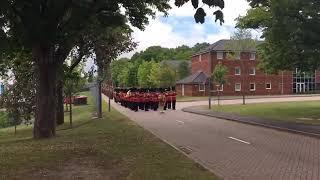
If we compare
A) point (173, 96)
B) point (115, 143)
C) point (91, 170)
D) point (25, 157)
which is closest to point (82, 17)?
point (115, 143)

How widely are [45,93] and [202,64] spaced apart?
81.2 metres

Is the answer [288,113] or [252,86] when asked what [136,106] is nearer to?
[288,113]

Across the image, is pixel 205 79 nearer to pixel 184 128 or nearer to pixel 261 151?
pixel 184 128

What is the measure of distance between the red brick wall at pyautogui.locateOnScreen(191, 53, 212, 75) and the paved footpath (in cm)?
7065

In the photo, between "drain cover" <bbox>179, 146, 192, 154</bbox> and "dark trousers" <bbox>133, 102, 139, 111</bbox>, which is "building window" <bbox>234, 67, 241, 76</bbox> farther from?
"drain cover" <bbox>179, 146, 192, 154</bbox>

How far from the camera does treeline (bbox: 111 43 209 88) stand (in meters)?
98.2

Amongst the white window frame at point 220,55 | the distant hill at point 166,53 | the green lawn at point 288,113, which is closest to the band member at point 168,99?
the green lawn at point 288,113

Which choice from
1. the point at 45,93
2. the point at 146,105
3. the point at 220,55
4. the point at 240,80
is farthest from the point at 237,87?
the point at 45,93

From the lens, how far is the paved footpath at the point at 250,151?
13673 mm

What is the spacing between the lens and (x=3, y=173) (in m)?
12.8

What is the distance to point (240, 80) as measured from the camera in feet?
333

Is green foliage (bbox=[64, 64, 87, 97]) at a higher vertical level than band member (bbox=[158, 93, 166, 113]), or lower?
higher

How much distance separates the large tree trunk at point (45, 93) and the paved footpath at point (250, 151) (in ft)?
15.4

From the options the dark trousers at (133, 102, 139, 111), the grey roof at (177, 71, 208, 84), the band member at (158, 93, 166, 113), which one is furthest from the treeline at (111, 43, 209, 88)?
the band member at (158, 93, 166, 113)
